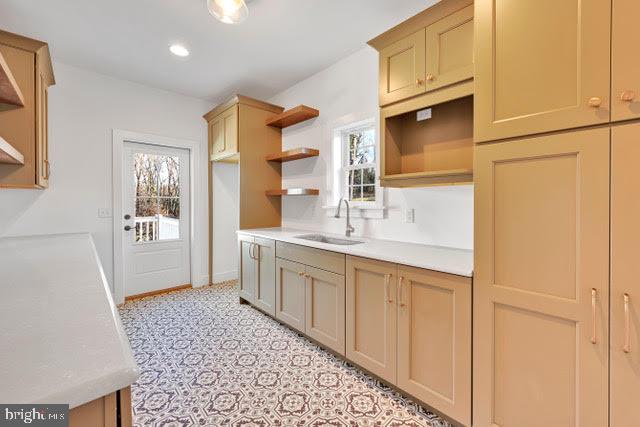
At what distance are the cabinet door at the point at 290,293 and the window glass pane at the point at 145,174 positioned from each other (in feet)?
7.31

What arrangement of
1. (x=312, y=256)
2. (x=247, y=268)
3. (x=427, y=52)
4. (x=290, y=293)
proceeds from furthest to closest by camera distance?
(x=247, y=268), (x=290, y=293), (x=312, y=256), (x=427, y=52)

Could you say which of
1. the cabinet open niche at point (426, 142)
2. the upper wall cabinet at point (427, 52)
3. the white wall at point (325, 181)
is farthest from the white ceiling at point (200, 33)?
the cabinet open niche at point (426, 142)

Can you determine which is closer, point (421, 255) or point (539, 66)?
point (539, 66)

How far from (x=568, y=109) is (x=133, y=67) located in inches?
153

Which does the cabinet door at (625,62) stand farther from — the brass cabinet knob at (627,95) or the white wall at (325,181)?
the white wall at (325,181)

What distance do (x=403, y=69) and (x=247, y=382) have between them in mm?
2478

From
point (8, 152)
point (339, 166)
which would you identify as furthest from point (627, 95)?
point (8, 152)

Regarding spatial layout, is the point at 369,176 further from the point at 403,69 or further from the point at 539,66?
the point at 539,66

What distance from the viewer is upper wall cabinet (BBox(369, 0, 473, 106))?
70.9 inches

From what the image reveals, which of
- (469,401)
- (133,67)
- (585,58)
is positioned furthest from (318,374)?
(133,67)

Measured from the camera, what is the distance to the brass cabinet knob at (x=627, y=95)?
3.55 ft

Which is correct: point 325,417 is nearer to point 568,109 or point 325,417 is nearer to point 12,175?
point 568,109

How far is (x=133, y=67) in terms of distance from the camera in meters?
3.25

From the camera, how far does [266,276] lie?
3080 mm
